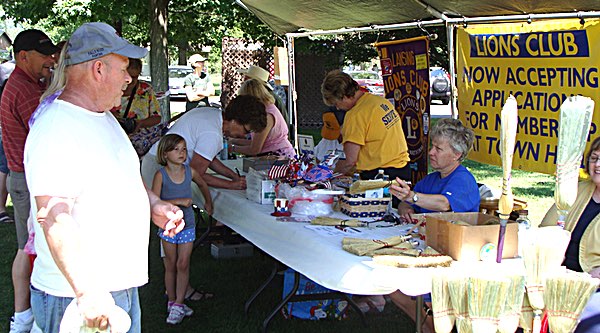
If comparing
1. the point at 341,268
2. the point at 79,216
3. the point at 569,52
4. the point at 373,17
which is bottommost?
the point at 341,268

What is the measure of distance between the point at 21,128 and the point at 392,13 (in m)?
2.98

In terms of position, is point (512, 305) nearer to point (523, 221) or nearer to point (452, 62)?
point (523, 221)

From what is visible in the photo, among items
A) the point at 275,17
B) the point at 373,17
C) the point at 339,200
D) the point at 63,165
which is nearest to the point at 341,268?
the point at 339,200

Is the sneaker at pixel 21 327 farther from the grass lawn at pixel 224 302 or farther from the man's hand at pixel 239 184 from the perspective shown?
the man's hand at pixel 239 184

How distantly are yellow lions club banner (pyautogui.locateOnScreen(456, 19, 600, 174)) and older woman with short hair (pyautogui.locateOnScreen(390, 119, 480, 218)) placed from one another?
0.88 m

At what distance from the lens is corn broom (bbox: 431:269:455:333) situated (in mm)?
1887

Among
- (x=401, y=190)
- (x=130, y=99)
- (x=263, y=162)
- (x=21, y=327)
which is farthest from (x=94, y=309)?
(x=130, y=99)

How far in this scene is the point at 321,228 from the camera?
3.21 m

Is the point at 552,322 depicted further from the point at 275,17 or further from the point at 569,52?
the point at 275,17

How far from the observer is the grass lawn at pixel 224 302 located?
13.5 ft

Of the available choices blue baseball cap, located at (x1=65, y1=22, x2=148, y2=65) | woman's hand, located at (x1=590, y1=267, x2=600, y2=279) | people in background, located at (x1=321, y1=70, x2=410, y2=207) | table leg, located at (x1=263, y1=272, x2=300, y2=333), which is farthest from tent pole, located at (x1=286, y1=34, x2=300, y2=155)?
blue baseball cap, located at (x1=65, y1=22, x2=148, y2=65)

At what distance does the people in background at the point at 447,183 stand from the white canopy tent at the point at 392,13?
104cm

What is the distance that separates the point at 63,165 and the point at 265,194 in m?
2.03

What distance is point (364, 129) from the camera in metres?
4.45
